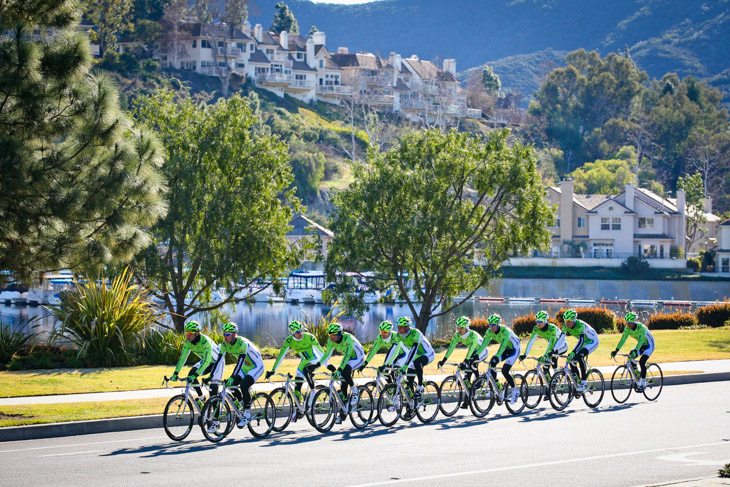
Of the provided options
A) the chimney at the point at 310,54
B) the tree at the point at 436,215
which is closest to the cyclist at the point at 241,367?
the tree at the point at 436,215

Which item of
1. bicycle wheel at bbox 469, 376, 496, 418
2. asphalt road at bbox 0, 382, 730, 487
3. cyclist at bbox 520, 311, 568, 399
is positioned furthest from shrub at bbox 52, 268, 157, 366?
cyclist at bbox 520, 311, 568, 399

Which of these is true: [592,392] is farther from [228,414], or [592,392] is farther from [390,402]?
[228,414]

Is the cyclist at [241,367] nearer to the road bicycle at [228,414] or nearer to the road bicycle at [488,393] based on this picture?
the road bicycle at [228,414]

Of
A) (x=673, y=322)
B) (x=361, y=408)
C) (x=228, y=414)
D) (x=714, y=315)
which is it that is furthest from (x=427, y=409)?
(x=714, y=315)

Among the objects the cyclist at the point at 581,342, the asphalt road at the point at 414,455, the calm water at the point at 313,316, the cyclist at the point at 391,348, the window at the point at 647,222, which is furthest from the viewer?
the window at the point at 647,222

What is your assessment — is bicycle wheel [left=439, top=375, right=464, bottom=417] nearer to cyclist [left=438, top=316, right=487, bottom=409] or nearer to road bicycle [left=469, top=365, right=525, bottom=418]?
cyclist [left=438, top=316, right=487, bottom=409]

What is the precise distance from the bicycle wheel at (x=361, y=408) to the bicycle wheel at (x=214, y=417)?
2312mm

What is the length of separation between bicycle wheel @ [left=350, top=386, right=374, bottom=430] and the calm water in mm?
28746

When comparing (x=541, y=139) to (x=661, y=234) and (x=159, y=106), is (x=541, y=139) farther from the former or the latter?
(x=159, y=106)

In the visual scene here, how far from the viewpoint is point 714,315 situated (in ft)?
137

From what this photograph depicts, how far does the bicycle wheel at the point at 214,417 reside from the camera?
1450 centimetres

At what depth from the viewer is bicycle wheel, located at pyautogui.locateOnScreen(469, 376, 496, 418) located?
17.7m

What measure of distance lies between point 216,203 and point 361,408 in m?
17.9

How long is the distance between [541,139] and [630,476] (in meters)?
145
